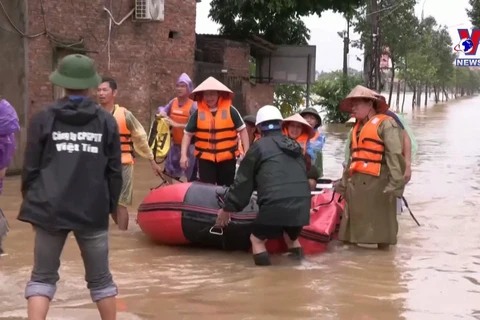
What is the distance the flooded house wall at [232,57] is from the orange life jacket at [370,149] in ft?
49.5

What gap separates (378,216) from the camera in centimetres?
771

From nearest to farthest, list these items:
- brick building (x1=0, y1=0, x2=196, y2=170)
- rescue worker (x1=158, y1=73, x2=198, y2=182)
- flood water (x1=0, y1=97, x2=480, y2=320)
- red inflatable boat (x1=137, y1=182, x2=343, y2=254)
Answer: flood water (x1=0, y1=97, x2=480, y2=320) < red inflatable boat (x1=137, y1=182, x2=343, y2=254) < rescue worker (x1=158, y1=73, x2=198, y2=182) < brick building (x1=0, y1=0, x2=196, y2=170)

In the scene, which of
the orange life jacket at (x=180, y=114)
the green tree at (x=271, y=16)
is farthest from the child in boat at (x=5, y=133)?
the green tree at (x=271, y=16)

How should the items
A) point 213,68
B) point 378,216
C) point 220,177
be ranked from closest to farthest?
point 378,216 < point 220,177 < point 213,68

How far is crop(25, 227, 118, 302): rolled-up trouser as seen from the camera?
4523mm

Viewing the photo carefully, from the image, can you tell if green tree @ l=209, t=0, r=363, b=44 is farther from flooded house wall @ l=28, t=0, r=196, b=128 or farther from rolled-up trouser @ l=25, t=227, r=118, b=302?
rolled-up trouser @ l=25, t=227, r=118, b=302

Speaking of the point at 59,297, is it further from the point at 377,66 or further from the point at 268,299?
the point at 377,66

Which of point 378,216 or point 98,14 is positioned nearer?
point 378,216

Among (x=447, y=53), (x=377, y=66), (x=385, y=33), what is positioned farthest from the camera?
(x=447, y=53)

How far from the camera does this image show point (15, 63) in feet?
41.3

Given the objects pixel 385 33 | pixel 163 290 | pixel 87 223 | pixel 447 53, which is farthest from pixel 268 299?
pixel 447 53

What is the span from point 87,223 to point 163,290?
1.86 metres

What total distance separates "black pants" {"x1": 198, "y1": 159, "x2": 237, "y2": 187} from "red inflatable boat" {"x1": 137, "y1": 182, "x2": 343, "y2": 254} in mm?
619

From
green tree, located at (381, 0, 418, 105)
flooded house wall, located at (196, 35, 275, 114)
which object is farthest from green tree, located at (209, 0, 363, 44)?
green tree, located at (381, 0, 418, 105)
